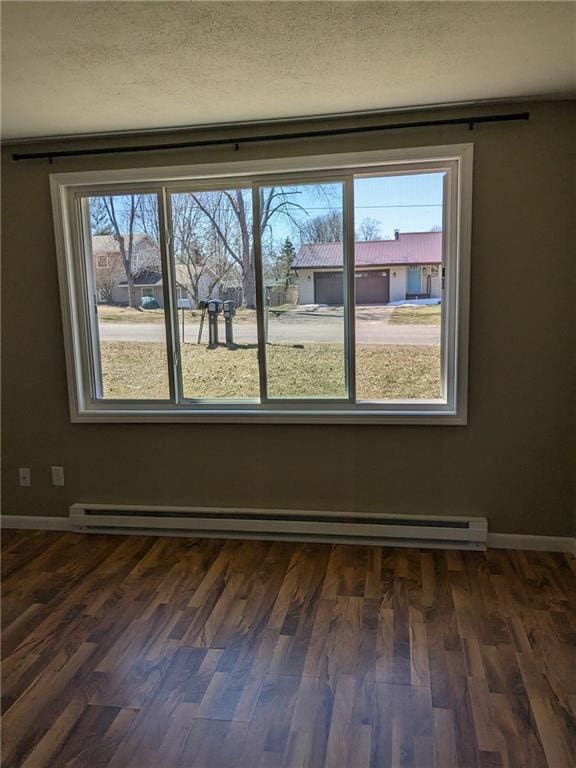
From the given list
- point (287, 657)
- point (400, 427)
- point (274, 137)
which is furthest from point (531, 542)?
point (274, 137)

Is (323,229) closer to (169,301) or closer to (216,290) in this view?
(216,290)

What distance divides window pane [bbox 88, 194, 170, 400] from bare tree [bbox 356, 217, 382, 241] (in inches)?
48.0

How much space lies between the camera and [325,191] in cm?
306

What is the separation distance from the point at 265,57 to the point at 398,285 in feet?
4.59

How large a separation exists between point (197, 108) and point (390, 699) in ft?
8.90

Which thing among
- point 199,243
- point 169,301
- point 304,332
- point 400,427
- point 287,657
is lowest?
point 287,657

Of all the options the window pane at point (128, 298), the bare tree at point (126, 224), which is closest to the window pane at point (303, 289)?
the window pane at point (128, 298)

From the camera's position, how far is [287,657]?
7.25 ft

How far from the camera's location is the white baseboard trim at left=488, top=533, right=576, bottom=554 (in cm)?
299

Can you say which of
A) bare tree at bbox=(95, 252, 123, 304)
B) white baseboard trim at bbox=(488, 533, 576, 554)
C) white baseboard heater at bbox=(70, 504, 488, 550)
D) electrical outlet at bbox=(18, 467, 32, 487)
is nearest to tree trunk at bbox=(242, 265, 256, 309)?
bare tree at bbox=(95, 252, 123, 304)

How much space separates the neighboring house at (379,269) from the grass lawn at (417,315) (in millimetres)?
64

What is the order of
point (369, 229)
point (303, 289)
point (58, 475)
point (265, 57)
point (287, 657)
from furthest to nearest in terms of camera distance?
point (58, 475), point (303, 289), point (369, 229), point (287, 657), point (265, 57)

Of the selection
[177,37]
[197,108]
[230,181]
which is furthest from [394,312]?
[177,37]

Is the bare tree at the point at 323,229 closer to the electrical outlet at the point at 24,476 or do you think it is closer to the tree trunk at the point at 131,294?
the tree trunk at the point at 131,294
